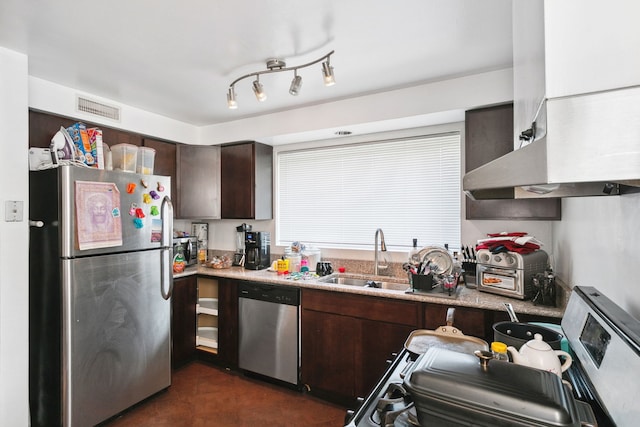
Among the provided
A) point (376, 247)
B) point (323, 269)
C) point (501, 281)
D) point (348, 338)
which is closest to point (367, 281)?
point (376, 247)

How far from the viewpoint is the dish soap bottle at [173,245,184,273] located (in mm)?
3026

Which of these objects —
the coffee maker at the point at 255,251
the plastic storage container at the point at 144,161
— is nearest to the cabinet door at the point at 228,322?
the coffee maker at the point at 255,251

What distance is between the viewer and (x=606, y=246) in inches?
49.1

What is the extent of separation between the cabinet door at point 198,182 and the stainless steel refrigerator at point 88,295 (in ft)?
2.81

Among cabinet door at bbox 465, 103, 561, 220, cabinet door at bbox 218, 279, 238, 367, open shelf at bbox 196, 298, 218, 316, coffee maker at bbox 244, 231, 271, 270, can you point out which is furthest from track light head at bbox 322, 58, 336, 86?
open shelf at bbox 196, 298, 218, 316

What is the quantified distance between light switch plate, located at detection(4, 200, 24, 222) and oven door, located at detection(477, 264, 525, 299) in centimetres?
295

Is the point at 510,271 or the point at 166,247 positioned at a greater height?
the point at 166,247

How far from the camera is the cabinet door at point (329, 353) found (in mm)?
2385

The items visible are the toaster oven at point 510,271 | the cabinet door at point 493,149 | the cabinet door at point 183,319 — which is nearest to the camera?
the toaster oven at point 510,271

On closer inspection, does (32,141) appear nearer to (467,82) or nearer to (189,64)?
(189,64)

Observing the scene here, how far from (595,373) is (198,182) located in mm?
3294

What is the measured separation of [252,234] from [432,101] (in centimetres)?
201

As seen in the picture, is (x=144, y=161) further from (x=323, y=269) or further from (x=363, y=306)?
(x=363, y=306)

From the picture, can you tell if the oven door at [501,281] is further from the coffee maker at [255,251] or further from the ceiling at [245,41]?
the coffee maker at [255,251]
